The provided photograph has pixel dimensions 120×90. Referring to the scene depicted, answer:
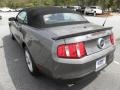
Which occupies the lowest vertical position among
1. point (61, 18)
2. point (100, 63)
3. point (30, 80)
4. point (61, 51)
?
point (30, 80)

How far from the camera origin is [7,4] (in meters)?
72.8

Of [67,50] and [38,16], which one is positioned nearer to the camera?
[67,50]

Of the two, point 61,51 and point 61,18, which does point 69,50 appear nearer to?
point 61,51

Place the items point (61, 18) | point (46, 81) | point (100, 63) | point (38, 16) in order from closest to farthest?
point (100, 63) → point (46, 81) → point (38, 16) → point (61, 18)

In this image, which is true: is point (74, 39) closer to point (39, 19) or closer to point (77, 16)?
point (39, 19)

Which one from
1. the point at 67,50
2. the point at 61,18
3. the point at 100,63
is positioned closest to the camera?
the point at 67,50

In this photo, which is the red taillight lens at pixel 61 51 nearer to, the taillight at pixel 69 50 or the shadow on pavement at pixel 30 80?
the taillight at pixel 69 50

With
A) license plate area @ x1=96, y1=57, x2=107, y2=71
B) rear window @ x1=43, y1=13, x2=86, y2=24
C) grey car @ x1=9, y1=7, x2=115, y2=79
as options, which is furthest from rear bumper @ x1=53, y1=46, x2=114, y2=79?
rear window @ x1=43, y1=13, x2=86, y2=24

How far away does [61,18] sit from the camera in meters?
4.53

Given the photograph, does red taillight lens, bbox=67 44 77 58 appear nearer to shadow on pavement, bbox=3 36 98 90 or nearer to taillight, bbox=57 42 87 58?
taillight, bbox=57 42 87 58

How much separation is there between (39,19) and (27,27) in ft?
1.40

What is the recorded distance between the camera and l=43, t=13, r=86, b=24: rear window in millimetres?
4305

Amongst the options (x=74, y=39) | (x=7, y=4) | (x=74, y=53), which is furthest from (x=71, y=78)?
(x=7, y=4)

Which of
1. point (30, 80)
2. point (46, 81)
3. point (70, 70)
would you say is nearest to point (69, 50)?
point (70, 70)
